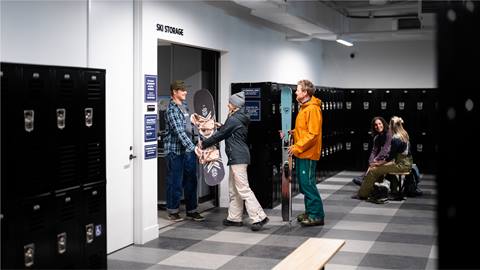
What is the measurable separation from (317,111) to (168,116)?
1.94m

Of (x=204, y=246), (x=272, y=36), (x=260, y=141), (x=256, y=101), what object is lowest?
(x=204, y=246)

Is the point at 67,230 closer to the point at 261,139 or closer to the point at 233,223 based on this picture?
the point at 233,223

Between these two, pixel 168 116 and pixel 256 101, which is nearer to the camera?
pixel 168 116

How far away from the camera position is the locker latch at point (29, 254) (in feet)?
12.3

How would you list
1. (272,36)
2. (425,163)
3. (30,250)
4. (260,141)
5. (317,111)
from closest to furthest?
(30,250)
(317,111)
(260,141)
(272,36)
(425,163)

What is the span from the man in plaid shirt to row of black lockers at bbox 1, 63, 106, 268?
2957 mm

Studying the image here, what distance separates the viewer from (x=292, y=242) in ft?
21.4

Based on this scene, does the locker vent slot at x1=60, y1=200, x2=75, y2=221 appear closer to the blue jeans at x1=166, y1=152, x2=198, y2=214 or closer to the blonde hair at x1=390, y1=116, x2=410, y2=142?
the blue jeans at x1=166, y1=152, x2=198, y2=214

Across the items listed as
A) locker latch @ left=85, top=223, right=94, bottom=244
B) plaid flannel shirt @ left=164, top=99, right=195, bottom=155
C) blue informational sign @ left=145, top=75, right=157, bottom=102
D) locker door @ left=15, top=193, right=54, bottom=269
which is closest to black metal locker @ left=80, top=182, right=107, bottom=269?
locker latch @ left=85, top=223, right=94, bottom=244

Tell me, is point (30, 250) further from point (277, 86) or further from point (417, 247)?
point (277, 86)

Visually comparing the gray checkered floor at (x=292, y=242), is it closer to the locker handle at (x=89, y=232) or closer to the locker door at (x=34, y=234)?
the locker handle at (x=89, y=232)

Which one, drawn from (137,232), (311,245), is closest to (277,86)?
(137,232)

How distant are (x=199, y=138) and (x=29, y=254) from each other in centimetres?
401

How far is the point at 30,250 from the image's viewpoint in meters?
3.79
